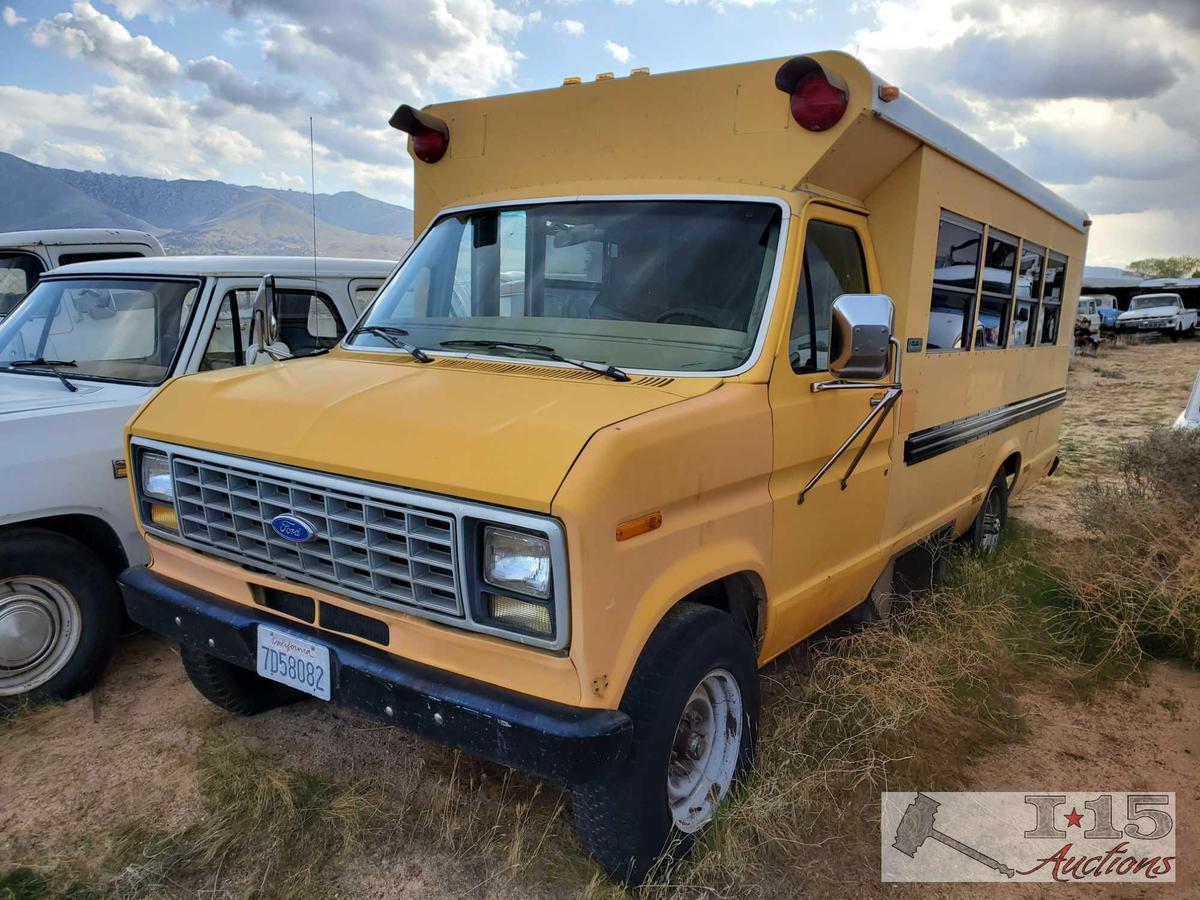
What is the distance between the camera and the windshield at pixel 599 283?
10.3 feet

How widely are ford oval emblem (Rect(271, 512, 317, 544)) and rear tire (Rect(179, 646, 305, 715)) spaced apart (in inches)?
44.8

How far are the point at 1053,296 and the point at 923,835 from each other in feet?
15.2

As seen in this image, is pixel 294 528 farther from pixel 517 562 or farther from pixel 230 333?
pixel 230 333

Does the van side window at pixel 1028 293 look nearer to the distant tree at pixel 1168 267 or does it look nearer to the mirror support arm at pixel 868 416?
the mirror support arm at pixel 868 416

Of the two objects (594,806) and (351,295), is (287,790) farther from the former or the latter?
(351,295)

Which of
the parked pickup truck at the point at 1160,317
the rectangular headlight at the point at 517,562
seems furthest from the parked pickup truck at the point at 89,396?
the parked pickup truck at the point at 1160,317

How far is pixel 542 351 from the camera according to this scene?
3.18 metres

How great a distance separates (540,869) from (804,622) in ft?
4.68

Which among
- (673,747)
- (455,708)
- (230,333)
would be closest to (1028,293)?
(673,747)

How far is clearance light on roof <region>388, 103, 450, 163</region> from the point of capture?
165 inches

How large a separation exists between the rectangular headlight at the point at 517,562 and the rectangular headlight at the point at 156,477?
1.46 meters

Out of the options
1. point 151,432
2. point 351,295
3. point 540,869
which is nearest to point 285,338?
point 351,295

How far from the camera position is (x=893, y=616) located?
4.49 m

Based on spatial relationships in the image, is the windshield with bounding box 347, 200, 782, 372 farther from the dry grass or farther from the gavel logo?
the dry grass
